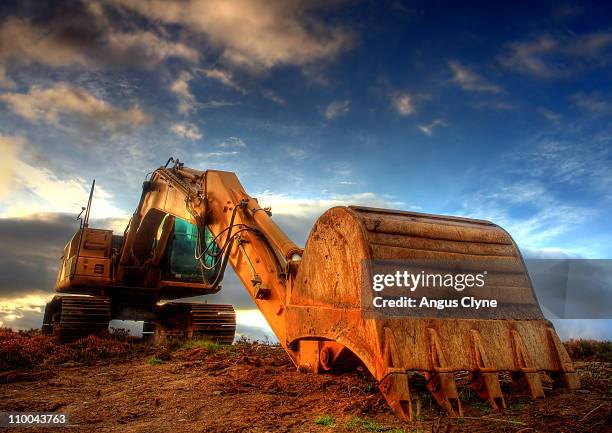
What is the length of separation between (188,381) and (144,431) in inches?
82.9

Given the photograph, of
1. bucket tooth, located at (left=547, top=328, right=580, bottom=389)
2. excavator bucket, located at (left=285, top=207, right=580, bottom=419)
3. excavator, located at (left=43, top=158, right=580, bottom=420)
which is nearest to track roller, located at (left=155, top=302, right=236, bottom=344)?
excavator, located at (left=43, top=158, right=580, bottom=420)

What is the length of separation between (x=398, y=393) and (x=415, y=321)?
625 millimetres

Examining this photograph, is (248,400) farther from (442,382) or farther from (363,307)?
(442,382)

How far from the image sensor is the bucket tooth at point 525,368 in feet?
13.8

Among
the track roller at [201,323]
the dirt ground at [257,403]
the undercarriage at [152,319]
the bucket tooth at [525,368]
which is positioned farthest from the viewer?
the track roller at [201,323]

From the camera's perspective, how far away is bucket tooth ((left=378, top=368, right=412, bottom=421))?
12.1ft

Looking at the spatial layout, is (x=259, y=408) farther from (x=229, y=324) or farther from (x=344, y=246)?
(x=229, y=324)

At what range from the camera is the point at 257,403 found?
457 centimetres

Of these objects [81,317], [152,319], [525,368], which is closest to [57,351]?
[81,317]

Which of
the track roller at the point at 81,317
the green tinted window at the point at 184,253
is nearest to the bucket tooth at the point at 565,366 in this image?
the green tinted window at the point at 184,253

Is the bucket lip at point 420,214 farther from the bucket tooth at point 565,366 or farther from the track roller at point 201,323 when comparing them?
the track roller at point 201,323

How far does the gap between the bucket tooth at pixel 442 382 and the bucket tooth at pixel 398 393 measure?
0.29 m

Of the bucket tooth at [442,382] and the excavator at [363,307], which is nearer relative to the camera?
the bucket tooth at [442,382]

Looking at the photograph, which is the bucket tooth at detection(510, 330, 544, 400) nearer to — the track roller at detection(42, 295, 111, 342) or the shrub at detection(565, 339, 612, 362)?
the shrub at detection(565, 339, 612, 362)
